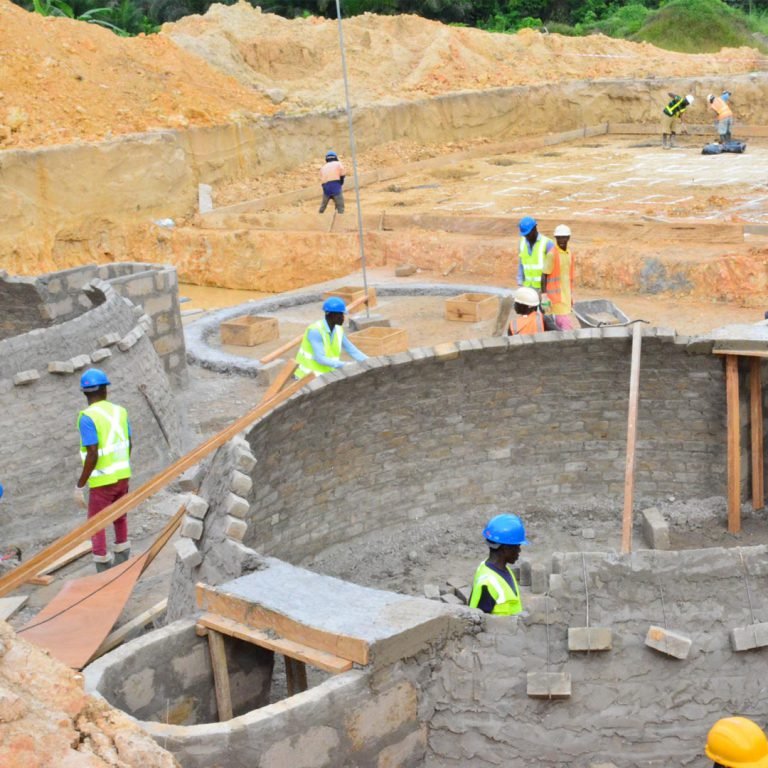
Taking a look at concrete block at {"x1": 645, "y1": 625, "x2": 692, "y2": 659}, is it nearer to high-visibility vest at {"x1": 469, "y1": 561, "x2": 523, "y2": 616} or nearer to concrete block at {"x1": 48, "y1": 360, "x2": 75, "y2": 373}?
high-visibility vest at {"x1": 469, "y1": 561, "x2": 523, "y2": 616}

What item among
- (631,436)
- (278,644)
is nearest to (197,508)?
(278,644)

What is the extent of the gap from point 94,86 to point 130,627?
19.1m

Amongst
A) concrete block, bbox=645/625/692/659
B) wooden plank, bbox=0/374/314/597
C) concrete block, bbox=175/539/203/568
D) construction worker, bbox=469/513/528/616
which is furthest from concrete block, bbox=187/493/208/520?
concrete block, bbox=645/625/692/659

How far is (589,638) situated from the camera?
→ 5848 mm

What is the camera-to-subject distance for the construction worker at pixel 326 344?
9.68m

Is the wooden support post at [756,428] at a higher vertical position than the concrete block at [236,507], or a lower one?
lower

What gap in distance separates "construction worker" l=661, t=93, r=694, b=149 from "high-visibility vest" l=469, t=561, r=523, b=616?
931 inches

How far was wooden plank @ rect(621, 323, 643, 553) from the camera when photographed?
27.3 feet

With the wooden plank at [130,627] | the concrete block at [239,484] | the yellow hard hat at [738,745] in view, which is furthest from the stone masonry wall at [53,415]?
the yellow hard hat at [738,745]

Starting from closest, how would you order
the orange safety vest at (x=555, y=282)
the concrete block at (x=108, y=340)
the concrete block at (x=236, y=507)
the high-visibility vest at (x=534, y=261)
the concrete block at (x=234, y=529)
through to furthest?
the concrete block at (x=234, y=529), the concrete block at (x=236, y=507), the concrete block at (x=108, y=340), the orange safety vest at (x=555, y=282), the high-visibility vest at (x=534, y=261)

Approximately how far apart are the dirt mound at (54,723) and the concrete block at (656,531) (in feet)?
20.3

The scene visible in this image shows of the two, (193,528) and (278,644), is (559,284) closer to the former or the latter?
(193,528)

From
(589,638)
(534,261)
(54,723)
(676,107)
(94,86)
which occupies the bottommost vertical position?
(589,638)

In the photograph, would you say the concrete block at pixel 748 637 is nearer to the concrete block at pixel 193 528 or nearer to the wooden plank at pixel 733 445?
the concrete block at pixel 193 528
